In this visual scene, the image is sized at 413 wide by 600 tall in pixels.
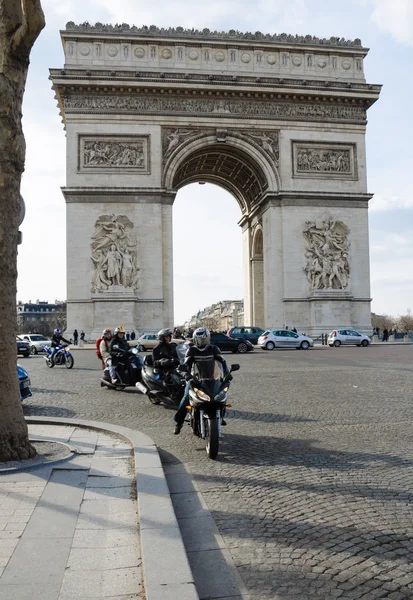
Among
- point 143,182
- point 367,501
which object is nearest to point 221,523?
point 367,501

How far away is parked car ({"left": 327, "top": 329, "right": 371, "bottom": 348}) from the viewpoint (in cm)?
2992

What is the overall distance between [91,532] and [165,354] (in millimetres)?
5367

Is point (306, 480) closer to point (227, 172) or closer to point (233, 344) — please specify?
point (233, 344)

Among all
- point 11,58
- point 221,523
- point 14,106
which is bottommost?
point 221,523

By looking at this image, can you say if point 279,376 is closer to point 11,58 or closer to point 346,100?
point 11,58

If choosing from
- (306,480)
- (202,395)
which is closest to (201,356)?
(202,395)

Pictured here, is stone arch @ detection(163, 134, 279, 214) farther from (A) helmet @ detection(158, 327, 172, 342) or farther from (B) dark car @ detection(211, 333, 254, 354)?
(A) helmet @ detection(158, 327, 172, 342)

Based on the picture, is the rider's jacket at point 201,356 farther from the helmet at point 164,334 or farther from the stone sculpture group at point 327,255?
the stone sculpture group at point 327,255

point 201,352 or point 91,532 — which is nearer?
point 91,532

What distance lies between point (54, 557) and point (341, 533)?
156 centimetres

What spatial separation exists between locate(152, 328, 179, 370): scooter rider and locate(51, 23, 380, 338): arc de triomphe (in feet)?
68.1

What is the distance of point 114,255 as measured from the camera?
29.9 meters

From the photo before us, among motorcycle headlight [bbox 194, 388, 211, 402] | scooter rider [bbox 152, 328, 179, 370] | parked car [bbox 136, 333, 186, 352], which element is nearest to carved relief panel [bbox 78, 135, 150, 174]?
parked car [bbox 136, 333, 186, 352]

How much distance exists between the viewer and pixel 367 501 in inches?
162
